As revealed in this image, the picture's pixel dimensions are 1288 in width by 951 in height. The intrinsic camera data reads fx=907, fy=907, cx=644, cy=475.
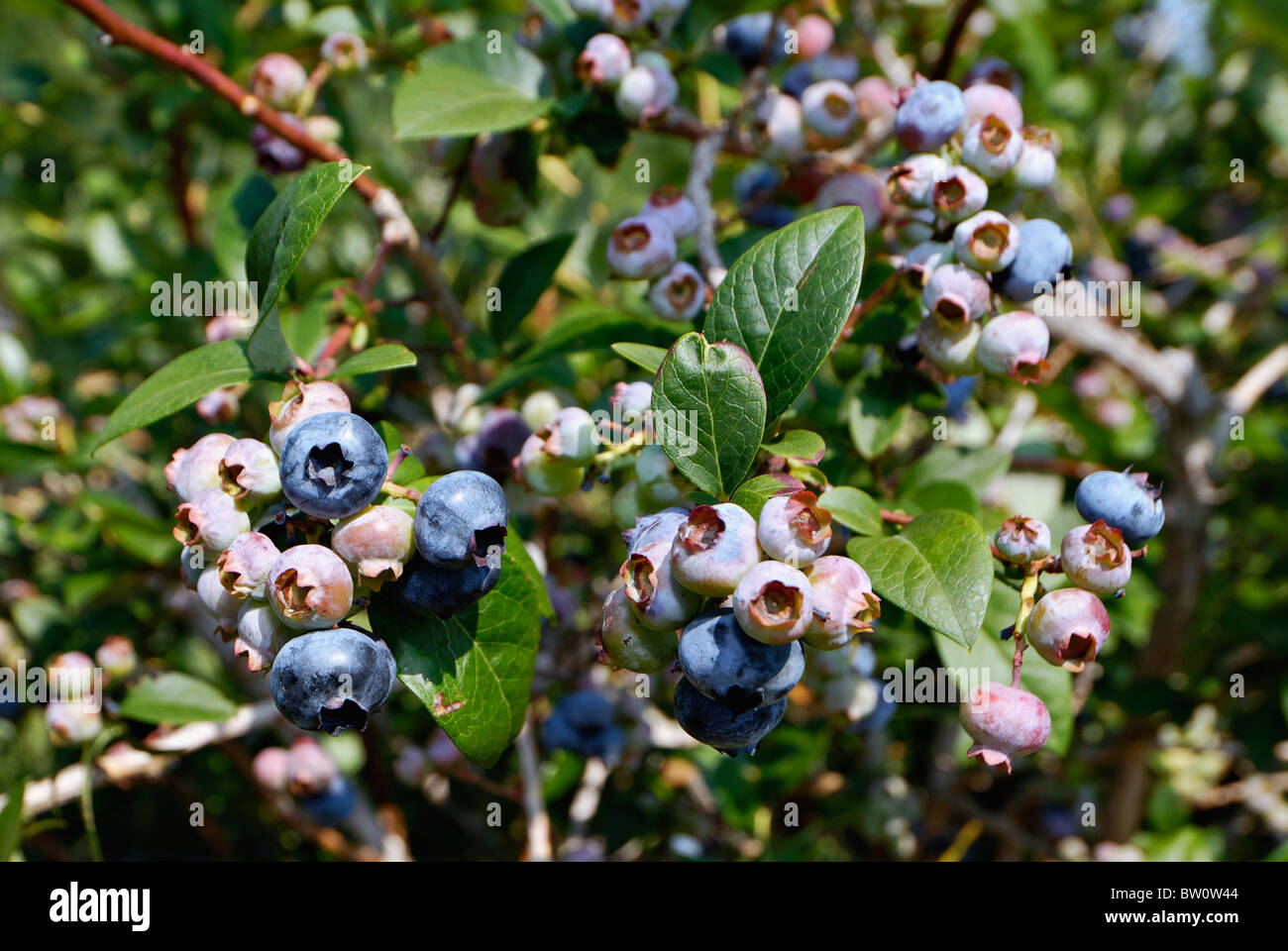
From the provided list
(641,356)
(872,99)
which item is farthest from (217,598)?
(872,99)

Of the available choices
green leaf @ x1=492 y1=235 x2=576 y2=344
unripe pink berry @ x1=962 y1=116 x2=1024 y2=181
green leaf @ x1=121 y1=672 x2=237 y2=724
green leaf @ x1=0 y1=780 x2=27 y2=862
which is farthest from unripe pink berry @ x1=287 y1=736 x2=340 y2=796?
unripe pink berry @ x1=962 y1=116 x2=1024 y2=181

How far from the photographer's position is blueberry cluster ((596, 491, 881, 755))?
0.64m

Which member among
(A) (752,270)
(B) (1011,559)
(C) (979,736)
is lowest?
(C) (979,736)

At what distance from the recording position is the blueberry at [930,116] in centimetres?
96

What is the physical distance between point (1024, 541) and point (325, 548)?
0.58m

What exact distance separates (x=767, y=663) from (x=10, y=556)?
6.04 feet

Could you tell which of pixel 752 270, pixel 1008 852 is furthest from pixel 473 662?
pixel 1008 852

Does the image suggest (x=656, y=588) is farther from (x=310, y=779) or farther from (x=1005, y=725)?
(x=310, y=779)

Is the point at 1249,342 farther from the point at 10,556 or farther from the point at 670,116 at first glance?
the point at 10,556

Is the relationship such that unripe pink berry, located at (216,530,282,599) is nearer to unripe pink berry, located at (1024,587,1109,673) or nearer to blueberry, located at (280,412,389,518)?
blueberry, located at (280,412,389,518)

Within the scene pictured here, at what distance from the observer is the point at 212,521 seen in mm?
732

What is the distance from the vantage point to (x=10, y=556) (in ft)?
6.11

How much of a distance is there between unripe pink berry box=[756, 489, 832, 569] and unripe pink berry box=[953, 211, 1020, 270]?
0.35 m

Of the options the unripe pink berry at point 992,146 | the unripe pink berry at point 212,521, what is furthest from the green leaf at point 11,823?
the unripe pink berry at point 992,146
